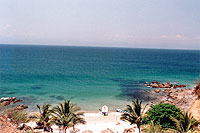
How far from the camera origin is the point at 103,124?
3353 centimetres

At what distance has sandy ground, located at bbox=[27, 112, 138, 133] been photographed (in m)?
30.8

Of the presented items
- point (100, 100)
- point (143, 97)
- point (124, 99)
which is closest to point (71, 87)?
point (100, 100)

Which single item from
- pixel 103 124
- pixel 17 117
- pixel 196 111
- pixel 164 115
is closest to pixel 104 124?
pixel 103 124

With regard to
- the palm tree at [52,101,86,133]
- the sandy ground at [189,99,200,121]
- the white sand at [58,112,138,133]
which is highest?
the palm tree at [52,101,86,133]

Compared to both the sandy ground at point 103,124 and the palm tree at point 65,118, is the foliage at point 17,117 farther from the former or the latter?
the palm tree at point 65,118

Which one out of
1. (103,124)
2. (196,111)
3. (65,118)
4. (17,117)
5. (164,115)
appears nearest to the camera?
(65,118)

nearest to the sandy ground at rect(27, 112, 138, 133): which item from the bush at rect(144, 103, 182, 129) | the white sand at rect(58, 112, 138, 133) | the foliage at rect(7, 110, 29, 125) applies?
the white sand at rect(58, 112, 138, 133)

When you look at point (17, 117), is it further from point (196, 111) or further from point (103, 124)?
point (196, 111)

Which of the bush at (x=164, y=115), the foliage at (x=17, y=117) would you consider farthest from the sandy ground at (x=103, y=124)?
the bush at (x=164, y=115)

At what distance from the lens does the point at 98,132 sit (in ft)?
96.5

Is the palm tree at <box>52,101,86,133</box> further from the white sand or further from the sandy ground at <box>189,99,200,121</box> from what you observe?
the sandy ground at <box>189,99,200,121</box>

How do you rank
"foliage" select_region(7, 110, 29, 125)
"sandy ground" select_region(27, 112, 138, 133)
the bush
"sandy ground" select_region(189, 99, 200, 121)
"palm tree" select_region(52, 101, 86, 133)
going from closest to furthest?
1. "palm tree" select_region(52, 101, 86, 133)
2. the bush
3. "foliage" select_region(7, 110, 29, 125)
4. "sandy ground" select_region(27, 112, 138, 133)
5. "sandy ground" select_region(189, 99, 200, 121)

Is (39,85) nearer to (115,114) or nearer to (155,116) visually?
(115,114)

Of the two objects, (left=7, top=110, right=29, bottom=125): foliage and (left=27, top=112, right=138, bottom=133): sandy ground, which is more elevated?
(left=7, top=110, right=29, bottom=125): foliage
